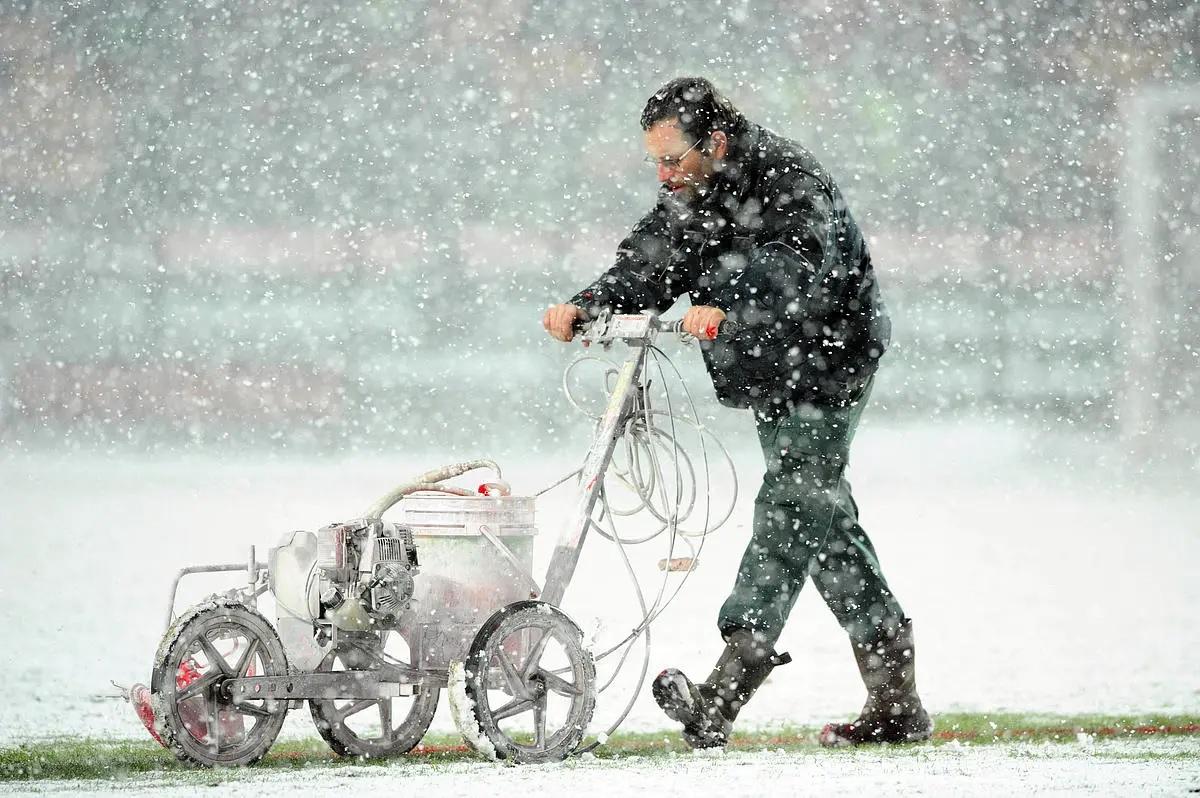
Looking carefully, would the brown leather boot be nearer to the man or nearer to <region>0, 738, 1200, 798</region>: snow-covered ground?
the man

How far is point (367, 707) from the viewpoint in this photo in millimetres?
3535

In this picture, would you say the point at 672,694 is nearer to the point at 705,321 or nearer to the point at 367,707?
the point at 367,707

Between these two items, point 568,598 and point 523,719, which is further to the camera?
point 568,598

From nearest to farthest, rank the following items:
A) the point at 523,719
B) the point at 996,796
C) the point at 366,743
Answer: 1. the point at 996,796
2. the point at 366,743
3. the point at 523,719

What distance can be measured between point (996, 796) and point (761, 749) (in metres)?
0.84

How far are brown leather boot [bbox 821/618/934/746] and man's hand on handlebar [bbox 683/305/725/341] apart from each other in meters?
0.98

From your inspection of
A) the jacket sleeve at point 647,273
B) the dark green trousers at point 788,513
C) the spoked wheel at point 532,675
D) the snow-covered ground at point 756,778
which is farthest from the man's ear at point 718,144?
the snow-covered ground at point 756,778

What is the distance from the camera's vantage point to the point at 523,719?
4.71 meters

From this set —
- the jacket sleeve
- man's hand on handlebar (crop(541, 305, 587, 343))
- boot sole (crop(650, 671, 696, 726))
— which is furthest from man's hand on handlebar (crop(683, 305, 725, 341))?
boot sole (crop(650, 671, 696, 726))

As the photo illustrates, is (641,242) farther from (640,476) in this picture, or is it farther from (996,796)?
(996,796)

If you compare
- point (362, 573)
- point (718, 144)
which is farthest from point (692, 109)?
point (362, 573)

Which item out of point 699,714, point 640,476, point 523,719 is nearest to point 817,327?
point 640,476

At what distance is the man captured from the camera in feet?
11.4

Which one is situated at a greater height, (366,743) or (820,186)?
(820,186)
